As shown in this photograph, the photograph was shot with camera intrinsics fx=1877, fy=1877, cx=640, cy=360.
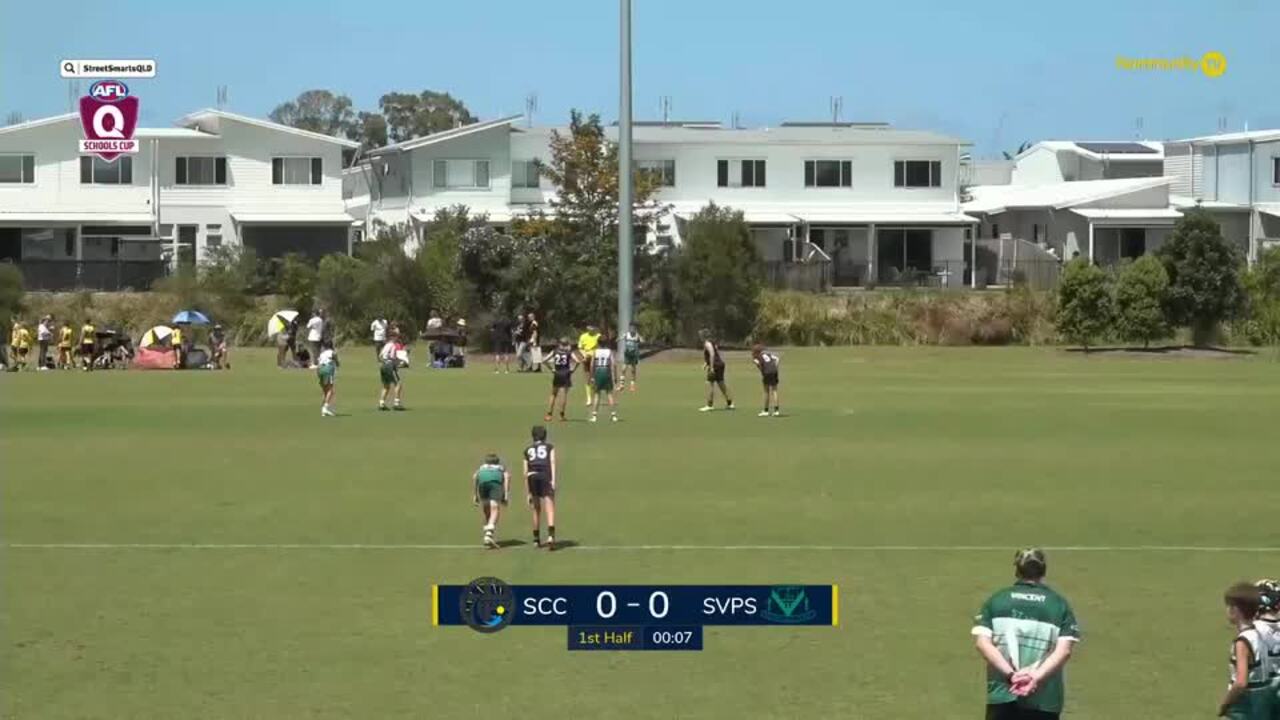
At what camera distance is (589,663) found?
15.7m

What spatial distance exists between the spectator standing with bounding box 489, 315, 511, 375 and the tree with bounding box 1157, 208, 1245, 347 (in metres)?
21.8

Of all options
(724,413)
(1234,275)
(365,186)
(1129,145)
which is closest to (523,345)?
(724,413)

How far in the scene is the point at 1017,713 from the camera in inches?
407

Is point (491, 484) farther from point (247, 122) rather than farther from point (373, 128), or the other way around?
point (373, 128)

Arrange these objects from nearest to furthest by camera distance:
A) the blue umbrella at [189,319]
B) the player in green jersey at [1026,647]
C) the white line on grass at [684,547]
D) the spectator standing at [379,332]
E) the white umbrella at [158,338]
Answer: the player in green jersey at [1026,647] < the white line on grass at [684,547] < the white umbrella at [158,338] < the spectator standing at [379,332] < the blue umbrella at [189,319]

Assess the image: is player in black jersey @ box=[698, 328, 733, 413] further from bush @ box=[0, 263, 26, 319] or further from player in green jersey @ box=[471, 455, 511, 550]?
bush @ box=[0, 263, 26, 319]

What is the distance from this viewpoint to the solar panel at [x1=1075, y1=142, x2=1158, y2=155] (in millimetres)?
110938

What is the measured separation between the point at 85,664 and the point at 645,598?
471cm

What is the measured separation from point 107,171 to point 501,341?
32808 mm

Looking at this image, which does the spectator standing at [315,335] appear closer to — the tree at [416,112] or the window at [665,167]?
the window at [665,167]

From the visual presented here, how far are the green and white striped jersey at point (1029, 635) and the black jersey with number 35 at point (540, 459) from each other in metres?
10.5

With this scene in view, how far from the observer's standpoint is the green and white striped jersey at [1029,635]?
1027 centimetres

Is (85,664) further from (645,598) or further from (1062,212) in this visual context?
(1062,212)

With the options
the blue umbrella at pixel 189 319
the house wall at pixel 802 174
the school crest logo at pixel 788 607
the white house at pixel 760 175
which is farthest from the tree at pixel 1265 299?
the school crest logo at pixel 788 607
